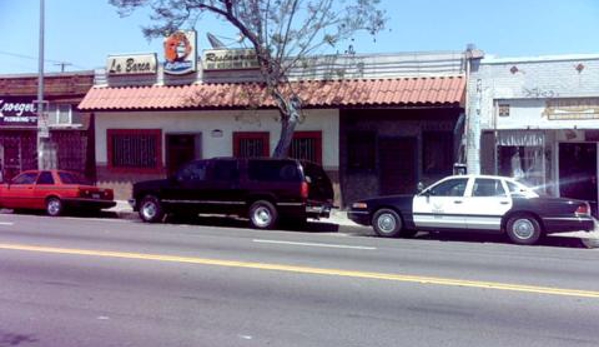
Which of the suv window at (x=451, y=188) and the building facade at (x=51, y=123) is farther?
the building facade at (x=51, y=123)

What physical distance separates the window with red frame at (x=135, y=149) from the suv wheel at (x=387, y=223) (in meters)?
9.84

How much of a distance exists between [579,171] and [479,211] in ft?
18.6

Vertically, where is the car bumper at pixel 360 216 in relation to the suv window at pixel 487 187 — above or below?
below

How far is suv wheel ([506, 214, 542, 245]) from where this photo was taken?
1429 cm

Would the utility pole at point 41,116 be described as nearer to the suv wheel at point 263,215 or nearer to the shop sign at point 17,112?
the shop sign at point 17,112

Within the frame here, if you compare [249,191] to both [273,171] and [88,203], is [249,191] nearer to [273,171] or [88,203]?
[273,171]

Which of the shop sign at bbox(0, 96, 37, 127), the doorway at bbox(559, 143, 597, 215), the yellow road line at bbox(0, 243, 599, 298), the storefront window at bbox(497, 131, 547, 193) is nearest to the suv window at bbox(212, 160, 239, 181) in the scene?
the yellow road line at bbox(0, 243, 599, 298)

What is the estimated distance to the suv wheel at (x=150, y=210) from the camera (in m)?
18.4

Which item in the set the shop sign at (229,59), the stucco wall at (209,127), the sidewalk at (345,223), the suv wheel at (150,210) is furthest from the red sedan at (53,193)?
the shop sign at (229,59)

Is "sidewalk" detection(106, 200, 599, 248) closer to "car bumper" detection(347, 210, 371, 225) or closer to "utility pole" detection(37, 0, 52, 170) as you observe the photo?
"car bumper" detection(347, 210, 371, 225)

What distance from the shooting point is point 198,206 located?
1773cm

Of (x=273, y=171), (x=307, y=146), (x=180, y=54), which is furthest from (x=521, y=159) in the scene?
(x=180, y=54)

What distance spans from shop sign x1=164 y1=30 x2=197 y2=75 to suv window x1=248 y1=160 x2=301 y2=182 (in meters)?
6.50

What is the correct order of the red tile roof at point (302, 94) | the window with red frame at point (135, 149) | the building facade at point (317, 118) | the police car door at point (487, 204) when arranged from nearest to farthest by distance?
the police car door at point (487, 204), the red tile roof at point (302, 94), the building facade at point (317, 118), the window with red frame at point (135, 149)
